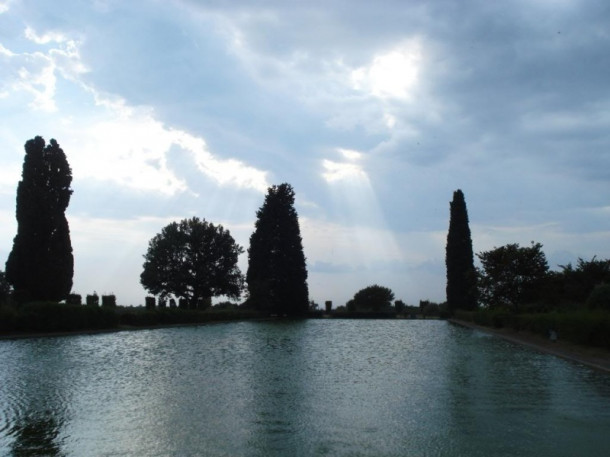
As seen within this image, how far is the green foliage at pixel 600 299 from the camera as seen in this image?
2230 cm

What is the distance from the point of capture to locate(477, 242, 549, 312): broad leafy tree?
35781 millimetres

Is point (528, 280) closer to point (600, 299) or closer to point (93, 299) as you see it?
point (600, 299)

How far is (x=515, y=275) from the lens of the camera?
36.2 m

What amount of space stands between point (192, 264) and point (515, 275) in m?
35.8

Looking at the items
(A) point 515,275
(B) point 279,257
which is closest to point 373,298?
(B) point 279,257

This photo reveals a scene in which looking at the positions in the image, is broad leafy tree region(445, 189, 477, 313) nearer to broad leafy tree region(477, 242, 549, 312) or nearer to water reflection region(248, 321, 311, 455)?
broad leafy tree region(477, 242, 549, 312)

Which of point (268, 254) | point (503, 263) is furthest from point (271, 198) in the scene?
point (503, 263)

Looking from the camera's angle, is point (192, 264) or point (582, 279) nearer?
point (582, 279)

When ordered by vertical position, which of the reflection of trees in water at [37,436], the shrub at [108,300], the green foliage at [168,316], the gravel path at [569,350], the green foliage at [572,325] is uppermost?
the shrub at [108,300]

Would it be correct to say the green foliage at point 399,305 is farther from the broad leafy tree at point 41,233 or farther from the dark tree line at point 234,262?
the broad leafy tree at point 41,233

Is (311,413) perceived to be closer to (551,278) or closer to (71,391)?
(71,391)

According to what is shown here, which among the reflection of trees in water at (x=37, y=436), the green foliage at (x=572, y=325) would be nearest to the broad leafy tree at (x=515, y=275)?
the green foliage at (x=572, y=325)

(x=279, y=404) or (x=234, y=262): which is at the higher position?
(x=234, y=262)

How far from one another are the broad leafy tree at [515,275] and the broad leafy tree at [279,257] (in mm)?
23058
